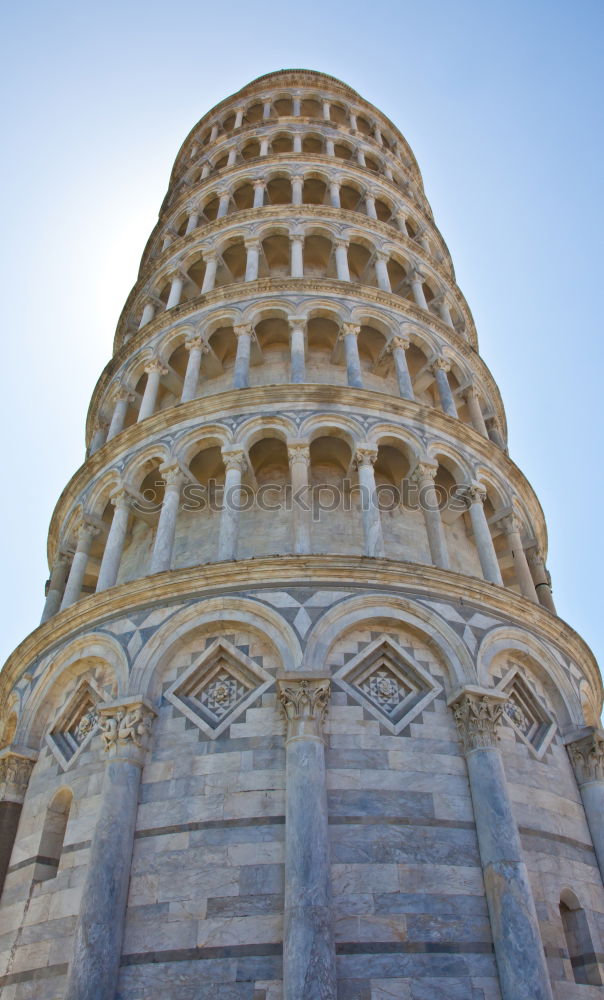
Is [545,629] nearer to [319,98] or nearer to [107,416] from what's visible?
[107,416]

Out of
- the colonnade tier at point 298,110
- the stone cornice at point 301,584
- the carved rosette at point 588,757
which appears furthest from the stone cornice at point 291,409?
the colonnade tier at point 298,110

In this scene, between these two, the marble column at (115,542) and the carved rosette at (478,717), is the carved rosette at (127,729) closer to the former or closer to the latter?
the marble column at (115,542)

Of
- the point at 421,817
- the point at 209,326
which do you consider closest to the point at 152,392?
the point at 209,326

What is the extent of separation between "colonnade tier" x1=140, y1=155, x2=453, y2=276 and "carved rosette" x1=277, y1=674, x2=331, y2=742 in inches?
605

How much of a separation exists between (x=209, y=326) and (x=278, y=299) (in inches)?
67.1

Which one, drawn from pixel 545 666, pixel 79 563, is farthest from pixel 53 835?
pixel 545 666

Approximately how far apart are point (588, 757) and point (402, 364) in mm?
8900

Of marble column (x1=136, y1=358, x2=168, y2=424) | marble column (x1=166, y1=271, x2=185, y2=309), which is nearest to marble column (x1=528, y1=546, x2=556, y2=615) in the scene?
marble column (x1=136, y1=358, x2=168, y2=424)

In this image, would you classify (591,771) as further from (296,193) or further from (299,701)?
(296,193)

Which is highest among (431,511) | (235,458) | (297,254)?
(297,254)

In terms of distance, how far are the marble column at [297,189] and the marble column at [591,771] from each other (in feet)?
50.9

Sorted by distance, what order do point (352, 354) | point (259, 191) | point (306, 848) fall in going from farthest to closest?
point (259, 191)
point (352, 354)
point (306, 848)

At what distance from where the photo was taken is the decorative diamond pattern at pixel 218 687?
1087 centimetres

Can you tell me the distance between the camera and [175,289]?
808 inches
